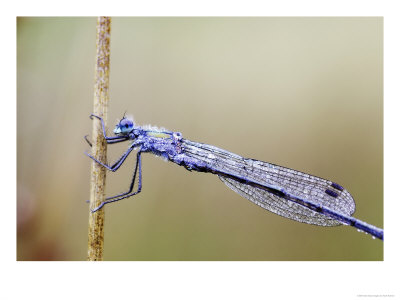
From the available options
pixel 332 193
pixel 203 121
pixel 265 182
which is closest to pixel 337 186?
pixel 332 193

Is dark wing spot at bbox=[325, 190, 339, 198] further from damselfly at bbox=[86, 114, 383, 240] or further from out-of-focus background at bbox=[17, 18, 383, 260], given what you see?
out-of-focus background at bbox=[17, 18, 383, 260]

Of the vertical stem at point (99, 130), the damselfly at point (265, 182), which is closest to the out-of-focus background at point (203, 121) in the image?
the damselfly at point (265, 182)

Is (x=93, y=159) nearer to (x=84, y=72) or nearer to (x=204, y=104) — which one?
(x=84, y=72)

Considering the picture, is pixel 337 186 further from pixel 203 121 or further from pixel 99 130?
pixel 99 130

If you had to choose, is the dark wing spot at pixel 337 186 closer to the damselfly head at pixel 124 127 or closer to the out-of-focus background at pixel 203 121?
the out-of-focus background at pixel 203 121

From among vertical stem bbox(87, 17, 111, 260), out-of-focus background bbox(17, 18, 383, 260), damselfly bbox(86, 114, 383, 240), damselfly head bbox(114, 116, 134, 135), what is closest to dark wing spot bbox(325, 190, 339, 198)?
damselfly bbox(86, 114, 383, 240)
